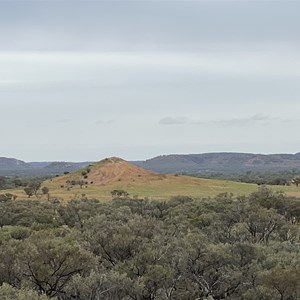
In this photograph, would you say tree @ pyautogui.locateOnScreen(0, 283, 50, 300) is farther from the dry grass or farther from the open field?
the open field

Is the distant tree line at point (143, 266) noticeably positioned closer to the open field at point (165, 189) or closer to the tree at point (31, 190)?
the open field at point (165, 189)

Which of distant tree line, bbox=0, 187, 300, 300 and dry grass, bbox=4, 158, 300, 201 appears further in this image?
dry grass, bbox=4, 158, 300, 201

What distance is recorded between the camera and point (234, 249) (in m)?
35.2

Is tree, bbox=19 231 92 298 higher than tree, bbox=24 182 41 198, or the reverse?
tree, bbox=24 182 41 198

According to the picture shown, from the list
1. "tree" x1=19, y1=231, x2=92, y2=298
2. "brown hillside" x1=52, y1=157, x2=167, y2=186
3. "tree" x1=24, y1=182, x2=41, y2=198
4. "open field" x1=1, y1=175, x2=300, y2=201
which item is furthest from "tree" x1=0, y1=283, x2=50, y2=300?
"brown hillside" x1=52, y1=157, x2=167, y2=186

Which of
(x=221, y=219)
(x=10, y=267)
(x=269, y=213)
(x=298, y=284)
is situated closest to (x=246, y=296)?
(x=298, y=284)

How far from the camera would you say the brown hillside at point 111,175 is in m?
137

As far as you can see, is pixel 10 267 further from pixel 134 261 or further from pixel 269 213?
pixel 269 213

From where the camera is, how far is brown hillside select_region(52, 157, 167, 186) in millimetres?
137000

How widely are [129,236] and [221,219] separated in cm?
2387

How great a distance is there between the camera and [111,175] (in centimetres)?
14175

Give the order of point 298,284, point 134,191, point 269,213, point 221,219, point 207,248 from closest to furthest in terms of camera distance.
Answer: point 298,284
point 207,248
point 269,213
point 221,219
point 134,191

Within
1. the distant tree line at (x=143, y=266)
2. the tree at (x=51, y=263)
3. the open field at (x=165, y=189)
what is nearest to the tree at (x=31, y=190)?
the open field at (x=165, y=189)

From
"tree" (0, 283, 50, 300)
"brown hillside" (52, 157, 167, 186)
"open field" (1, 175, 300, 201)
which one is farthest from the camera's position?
"brown hillside" (52, 157, 167, 186)
